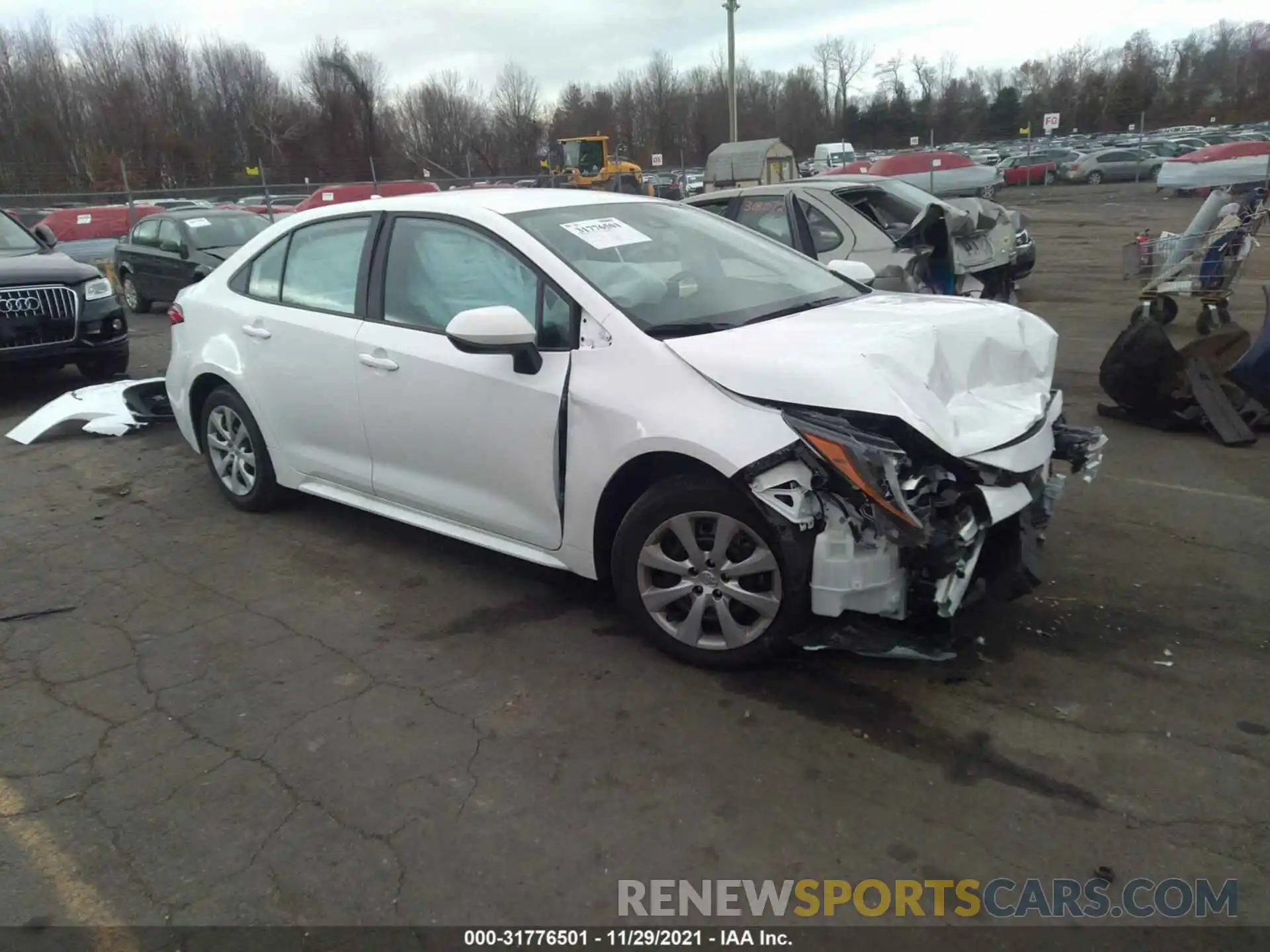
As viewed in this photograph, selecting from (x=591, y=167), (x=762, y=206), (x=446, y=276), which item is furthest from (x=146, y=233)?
(x=591, y=167)

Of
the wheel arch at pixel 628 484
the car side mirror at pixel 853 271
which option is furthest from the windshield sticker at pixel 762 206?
the wheel arch at pixel 628 484

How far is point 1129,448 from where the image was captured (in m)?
5.98

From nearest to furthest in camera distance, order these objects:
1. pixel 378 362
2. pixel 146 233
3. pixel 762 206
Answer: pixel 378 362 < pixel 762 206 < pixel 146 233

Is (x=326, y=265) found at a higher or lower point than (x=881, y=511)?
higher

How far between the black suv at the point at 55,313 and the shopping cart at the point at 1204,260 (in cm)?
894

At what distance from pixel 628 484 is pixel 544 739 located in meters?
0.98

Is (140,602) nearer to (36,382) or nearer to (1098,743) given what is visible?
(1098,743)

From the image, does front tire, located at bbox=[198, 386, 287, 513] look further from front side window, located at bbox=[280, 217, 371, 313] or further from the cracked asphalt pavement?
front side window, located at bbox=[280, 217, 371, 313]

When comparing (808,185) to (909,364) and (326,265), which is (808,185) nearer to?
(326,265)

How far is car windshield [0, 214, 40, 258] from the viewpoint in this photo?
865cm

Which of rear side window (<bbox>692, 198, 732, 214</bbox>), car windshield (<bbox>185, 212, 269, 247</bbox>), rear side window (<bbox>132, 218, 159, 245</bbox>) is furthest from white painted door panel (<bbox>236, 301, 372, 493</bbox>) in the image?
rear side window (<bbox>132, 218, 159, 245</bbox>)

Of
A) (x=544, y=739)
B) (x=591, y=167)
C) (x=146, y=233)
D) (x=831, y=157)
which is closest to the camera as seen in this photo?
(x=544, y=739)

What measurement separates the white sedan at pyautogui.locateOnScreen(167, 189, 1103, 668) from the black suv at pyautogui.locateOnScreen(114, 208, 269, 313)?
9140 mm

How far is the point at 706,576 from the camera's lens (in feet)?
11.0
